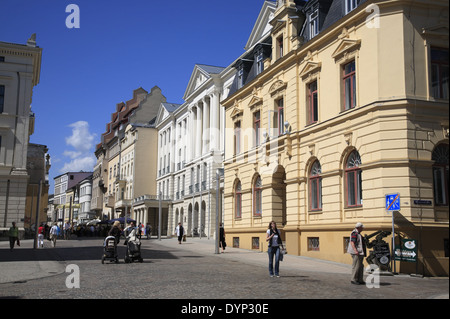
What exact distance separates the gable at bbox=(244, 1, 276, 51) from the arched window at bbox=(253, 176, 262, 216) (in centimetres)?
1026

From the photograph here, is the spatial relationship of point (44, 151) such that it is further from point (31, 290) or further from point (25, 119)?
point (31, 290)

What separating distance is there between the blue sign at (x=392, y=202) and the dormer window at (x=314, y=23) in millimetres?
10179

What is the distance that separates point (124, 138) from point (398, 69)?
6523 cm

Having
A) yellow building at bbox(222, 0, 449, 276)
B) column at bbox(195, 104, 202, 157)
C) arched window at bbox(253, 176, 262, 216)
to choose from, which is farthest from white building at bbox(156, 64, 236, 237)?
yellow building at bbox(222, 0, 449, 276)

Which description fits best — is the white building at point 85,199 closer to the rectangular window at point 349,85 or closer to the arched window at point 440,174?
the rectangular window at point 349,85

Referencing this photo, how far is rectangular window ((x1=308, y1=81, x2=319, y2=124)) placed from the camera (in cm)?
2364

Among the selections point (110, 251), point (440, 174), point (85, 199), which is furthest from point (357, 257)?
point (85, 199)

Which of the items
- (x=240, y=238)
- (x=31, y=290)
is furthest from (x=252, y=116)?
(x=31, y=290)

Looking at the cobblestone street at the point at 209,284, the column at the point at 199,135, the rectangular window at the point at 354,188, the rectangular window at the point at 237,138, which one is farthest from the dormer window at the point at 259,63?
the column at the point at 199,135

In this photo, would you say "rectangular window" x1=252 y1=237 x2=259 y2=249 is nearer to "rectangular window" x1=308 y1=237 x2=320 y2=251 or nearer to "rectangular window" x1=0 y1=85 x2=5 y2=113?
"rectangular window" x1=308 y1=237 x2=320 y2=251

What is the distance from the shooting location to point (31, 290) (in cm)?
1166

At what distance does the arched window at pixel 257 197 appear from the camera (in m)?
28.6

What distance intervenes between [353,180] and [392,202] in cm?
387

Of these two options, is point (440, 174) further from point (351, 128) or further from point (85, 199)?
point (85, 199)
